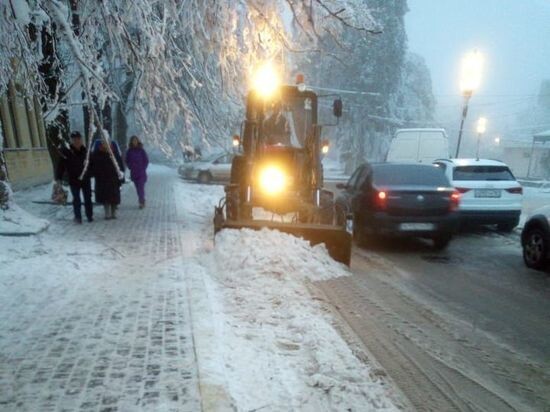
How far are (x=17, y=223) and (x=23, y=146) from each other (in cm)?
1022

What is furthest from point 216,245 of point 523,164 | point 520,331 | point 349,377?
point 523,164

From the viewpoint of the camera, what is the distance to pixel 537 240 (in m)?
7.14

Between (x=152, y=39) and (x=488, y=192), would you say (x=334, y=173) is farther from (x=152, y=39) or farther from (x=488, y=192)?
(x=152, y=39)

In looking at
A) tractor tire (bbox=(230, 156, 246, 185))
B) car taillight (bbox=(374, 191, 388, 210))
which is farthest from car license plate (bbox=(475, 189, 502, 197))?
tractor tire (bbox=(230, 156, 246, 185))

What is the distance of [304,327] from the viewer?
4344mm

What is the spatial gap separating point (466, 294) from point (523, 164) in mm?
51996

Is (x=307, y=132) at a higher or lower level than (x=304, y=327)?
higher

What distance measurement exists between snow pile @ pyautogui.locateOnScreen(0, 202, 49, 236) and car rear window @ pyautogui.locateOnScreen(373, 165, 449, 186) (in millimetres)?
6347

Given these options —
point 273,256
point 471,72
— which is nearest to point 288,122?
point 273,256

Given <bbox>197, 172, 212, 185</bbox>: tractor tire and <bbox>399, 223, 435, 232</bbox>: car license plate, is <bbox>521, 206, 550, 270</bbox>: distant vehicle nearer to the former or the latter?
<bbox>399, 223, 435, 232</bbox>: car license plate

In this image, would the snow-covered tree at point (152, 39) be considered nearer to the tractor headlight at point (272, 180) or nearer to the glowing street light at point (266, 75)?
the glowing street light at point (266, 75)

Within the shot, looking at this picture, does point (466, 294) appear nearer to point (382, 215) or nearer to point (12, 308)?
point (382, 215)

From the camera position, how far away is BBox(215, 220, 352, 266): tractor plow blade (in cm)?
662

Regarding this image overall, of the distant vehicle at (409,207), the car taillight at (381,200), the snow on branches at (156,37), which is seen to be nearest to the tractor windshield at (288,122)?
the distant vehicle at (409,207)
